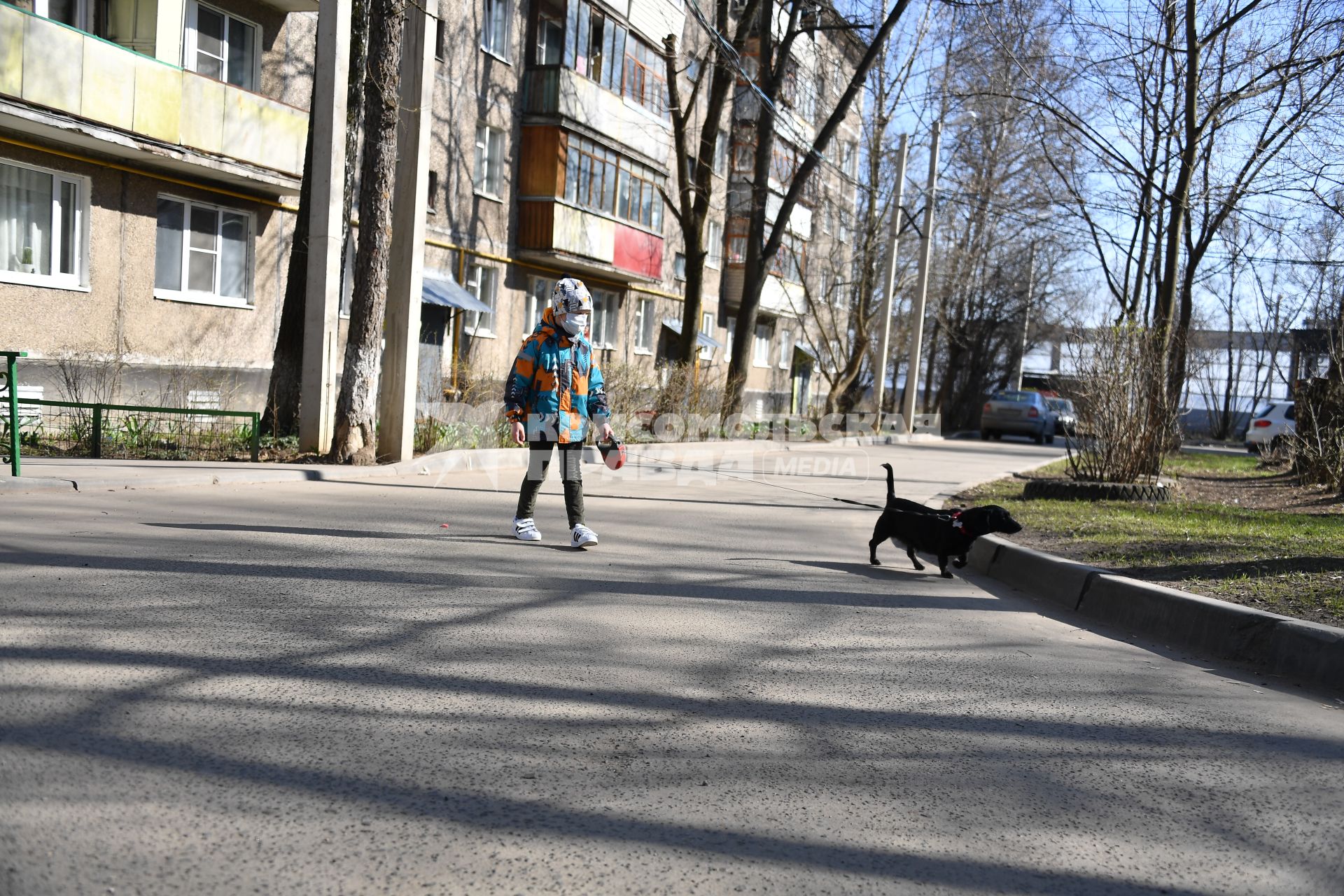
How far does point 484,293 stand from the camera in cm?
2586

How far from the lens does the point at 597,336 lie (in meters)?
30.8

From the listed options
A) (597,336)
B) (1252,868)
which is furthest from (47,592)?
(597,336)

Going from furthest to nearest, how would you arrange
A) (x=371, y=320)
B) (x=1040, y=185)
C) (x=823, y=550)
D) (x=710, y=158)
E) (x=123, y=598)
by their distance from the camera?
1. (x=1040, y=185)
2. (x=710, y=158)
3. (x=371, y=320)
4. (x=823, y=550)
5. (x=123, y=598)

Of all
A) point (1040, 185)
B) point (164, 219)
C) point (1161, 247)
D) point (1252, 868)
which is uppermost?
point (1040, 185)

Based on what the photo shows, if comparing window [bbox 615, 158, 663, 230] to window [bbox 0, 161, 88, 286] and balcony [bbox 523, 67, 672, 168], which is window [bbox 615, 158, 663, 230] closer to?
balcony [bbox 523, 67, 672, 168]

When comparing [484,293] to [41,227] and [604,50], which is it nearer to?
[604,50]

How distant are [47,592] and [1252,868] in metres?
5.12

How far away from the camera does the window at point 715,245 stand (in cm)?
3753

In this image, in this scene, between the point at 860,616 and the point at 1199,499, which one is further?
the point at 1199,499

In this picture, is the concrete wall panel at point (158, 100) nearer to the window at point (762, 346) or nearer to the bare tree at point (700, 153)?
the bare tree at point (700, 153)

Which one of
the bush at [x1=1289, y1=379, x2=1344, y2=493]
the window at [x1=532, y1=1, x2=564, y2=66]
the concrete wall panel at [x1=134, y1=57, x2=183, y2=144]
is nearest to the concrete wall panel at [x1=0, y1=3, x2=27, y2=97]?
the concrete wall panel at [x1=134, y1=57, x2=183, y2=144]

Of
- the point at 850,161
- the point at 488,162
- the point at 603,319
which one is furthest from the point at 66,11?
the point at 850,161

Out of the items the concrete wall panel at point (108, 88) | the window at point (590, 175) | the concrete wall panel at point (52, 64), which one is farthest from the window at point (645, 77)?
the concrete wall panel at point (52, 64)

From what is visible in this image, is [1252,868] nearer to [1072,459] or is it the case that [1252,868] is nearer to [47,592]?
[47,592]
